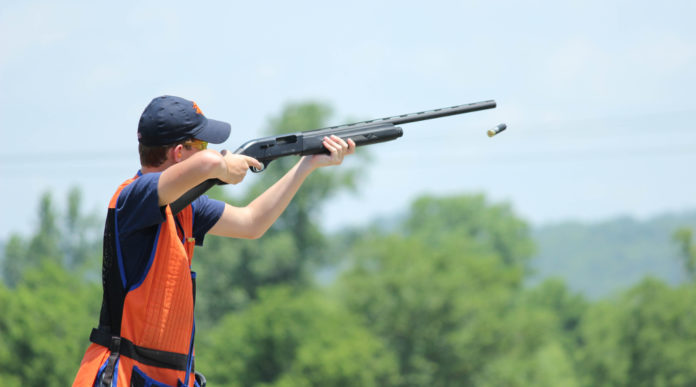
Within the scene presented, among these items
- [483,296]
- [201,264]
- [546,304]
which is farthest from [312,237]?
[546,304]

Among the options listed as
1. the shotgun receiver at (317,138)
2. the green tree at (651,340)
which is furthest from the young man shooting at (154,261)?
the green tree at (651,340)

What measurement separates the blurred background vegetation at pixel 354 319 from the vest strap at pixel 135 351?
41.9 meters

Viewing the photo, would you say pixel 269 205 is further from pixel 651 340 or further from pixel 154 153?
pixel 651 340

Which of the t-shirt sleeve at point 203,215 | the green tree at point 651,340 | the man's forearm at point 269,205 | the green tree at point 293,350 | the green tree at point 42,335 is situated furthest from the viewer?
the green tree at point 651,340


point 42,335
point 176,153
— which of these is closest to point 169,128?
point 176,153

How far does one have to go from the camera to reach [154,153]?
4270 mm

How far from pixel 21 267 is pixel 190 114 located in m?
94.9

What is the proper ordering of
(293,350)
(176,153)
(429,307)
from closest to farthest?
1. (176,153)
2. (293,350)
3. (429,307)

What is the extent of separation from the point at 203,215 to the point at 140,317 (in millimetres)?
811

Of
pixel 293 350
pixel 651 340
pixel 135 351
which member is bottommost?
pixel 651 340

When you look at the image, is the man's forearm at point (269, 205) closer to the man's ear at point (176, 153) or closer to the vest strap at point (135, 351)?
the man's ear at point (176, 153)

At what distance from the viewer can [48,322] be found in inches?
1876

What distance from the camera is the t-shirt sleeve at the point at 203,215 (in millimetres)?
4707

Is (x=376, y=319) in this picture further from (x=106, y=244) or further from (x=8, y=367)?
(x=106, y=244)
